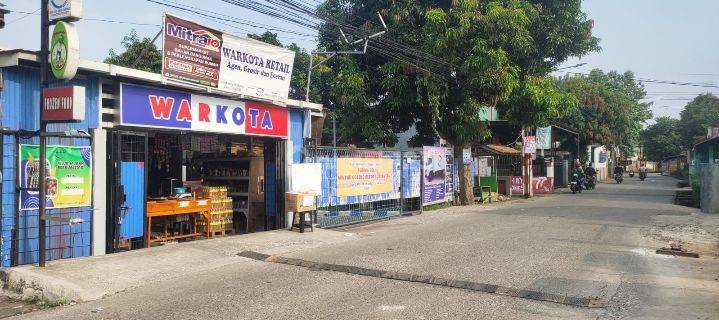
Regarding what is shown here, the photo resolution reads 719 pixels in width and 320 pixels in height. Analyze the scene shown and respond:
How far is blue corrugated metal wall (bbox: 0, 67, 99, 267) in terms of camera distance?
8.19 meters

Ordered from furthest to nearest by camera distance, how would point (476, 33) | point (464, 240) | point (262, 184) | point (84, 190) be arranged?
point (476, 33) → point (262, 184) → point (464, 240) → point (84, 190)

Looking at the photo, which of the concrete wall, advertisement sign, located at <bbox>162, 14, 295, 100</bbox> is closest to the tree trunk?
the concrete wall

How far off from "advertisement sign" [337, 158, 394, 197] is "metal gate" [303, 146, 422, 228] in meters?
0.12

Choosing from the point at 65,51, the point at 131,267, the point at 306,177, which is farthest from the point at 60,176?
the point at 306,177

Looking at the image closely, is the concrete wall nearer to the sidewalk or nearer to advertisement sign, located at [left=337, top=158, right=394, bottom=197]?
advertisement sign, located at [left=337, top=158, right=394, bottom=197]

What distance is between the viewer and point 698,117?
6625 cm

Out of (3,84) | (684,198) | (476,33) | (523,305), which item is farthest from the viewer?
(684,198)

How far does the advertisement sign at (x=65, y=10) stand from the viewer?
7.72 meters

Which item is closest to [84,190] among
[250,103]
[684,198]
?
[250,103]

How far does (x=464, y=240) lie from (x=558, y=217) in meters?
6.12

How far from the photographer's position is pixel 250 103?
1267 cm

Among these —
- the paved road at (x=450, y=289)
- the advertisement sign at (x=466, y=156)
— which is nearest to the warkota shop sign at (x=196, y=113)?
the paved road at (x=450, y=289)

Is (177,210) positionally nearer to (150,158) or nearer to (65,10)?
(150,158)

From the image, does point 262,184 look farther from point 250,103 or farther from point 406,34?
point 406,34
